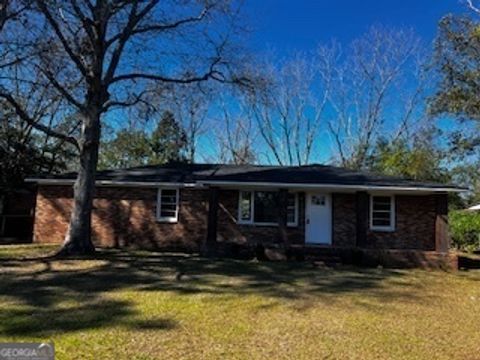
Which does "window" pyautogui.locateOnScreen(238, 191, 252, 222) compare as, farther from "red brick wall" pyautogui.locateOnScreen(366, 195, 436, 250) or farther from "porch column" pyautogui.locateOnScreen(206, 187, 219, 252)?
"red brick wall" pyautogui.locateOnScreen(366, 195, 436, 250)

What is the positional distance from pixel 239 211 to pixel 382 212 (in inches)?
218

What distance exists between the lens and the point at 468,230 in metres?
24.0

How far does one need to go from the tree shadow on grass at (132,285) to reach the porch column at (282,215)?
2.03 metres

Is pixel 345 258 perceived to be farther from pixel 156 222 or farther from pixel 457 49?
pixel 457 49

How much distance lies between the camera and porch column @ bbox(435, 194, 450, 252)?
15.6 m

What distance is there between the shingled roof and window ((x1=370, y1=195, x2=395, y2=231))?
2.83 feet

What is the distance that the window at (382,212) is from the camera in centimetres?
1798

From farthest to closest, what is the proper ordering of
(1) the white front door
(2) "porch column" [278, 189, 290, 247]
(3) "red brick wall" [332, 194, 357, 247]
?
(1) the white front door
(3) "red brick wall" [332, 194, 357, 247]
(2) "porch column" [278, 189, 290, 247]

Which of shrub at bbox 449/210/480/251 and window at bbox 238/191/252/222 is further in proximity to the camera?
shrub at bbox 449/210/480/251

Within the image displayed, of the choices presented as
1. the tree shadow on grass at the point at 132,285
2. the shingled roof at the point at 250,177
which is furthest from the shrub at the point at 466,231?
the tree shadow on grass at the point at 132,285

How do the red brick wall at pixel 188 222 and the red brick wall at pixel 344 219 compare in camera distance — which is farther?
the red brick wall at pixel 344 219

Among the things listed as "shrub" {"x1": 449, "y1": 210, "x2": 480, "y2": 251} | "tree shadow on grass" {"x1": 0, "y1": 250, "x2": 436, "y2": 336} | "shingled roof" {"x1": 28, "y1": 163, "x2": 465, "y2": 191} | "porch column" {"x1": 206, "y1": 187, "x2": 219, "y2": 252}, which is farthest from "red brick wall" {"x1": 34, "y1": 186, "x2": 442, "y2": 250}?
"shrub" {"x1": 449, "y1": 210, "x2": 480, "y2": 251}

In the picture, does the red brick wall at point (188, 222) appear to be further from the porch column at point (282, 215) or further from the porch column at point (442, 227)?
the porch column at point (282, 215)

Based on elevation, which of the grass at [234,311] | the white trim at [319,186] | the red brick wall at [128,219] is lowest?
the grass at [234,311]
